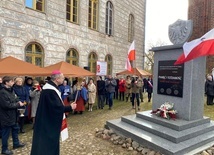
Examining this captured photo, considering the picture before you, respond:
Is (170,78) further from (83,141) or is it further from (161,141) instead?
(83,141)

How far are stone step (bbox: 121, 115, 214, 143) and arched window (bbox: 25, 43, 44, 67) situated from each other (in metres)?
7.65

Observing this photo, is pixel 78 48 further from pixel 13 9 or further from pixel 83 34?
pixel 13 9

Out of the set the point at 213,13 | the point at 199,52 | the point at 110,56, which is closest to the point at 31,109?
the point at 199,52

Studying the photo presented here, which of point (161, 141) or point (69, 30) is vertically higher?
point (69, 30)

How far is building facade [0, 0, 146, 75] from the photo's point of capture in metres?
10.2

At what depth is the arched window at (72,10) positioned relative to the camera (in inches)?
535

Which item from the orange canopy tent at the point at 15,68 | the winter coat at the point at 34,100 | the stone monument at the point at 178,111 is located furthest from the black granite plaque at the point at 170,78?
the orange canopy tent at the point at 15,68

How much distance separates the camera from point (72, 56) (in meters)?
14.0

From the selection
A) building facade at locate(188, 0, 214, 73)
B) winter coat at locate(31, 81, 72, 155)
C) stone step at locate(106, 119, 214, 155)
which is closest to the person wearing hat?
winter coat at locate(31, 81, 72, 155)

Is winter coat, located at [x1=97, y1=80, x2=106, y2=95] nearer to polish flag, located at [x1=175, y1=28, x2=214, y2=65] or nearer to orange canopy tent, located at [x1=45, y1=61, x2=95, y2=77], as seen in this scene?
orange canopy tent, located at [x1=45, y1=61, x2=95, y2=77]

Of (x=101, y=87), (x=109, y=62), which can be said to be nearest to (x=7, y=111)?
(x=101, y=87)

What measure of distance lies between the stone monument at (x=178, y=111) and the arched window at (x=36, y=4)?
321 inches

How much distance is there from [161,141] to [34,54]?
30.3 feet

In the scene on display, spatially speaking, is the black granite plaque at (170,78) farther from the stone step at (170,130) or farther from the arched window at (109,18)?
the arched window at (109,18)
